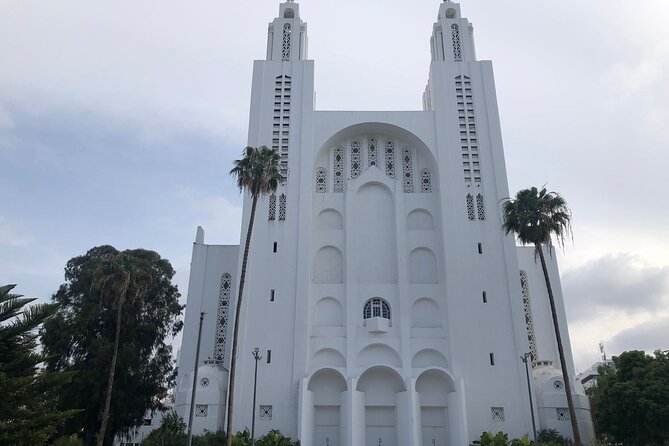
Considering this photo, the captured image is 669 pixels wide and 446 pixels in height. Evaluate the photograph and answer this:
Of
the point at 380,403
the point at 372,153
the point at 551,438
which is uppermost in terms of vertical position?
the point at 372,153

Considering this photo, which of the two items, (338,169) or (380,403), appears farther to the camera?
(338,169)

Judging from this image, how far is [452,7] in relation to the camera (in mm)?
38312

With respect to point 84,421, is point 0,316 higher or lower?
higher

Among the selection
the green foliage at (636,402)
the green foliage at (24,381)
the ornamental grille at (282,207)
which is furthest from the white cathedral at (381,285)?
the green foliage at (24,381)

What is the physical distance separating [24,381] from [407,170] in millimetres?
24276

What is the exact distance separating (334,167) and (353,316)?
386 inches

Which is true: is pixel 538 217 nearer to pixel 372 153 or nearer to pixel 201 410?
pixel 372 153

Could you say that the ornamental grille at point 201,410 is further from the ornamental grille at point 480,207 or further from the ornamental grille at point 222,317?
the ornamental grille at point 480,207

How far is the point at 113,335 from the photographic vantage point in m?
30.0

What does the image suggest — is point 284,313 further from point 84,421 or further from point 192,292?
point 84,421

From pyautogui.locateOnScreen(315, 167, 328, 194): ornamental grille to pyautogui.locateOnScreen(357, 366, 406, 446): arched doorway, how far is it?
37.3 feet

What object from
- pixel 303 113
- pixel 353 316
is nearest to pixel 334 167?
pixel 303 113

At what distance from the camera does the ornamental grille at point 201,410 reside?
93.0ft

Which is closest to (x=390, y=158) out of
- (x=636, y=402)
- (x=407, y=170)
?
(x=407, y=170)
